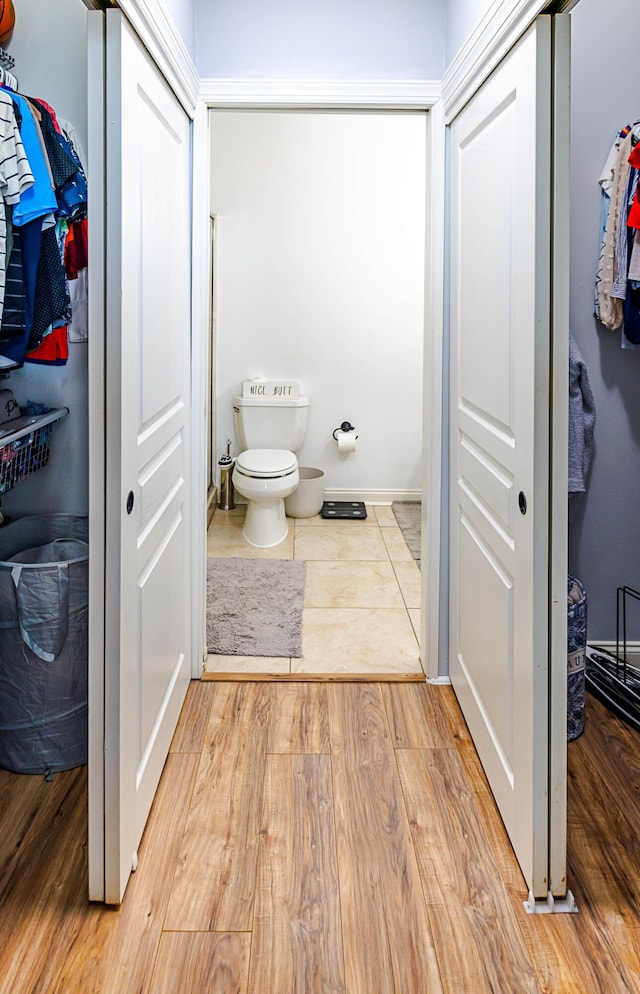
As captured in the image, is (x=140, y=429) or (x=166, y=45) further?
(x=166, y=45)

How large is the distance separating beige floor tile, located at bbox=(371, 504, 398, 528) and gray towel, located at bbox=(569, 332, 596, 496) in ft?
6.96

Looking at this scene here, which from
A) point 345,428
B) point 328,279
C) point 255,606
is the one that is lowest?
point 255,606

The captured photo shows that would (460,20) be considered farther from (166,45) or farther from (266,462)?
(266,462)

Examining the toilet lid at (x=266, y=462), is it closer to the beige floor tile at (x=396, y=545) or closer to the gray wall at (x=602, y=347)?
the beige floor tile at (x=396, y=545)

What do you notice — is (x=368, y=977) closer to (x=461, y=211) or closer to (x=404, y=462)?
(x=461, y=211)

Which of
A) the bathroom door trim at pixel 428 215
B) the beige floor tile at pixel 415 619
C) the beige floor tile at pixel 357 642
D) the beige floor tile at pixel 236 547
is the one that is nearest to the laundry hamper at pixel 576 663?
the bathroom door trim at pixel 428 215

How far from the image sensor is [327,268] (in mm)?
4691

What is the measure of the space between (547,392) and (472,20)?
1.17 metres

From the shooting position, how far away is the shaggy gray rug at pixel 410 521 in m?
4.15

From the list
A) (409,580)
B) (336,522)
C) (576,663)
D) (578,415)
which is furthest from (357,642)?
(336,522)

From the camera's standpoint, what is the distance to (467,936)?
1509 millimetres

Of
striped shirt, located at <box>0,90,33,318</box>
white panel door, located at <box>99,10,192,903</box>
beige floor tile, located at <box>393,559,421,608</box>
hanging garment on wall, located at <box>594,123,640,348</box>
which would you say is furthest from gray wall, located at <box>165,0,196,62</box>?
beige floor tile, located at <box>393,559,421,608</box>

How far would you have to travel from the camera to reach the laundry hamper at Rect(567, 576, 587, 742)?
217 cm

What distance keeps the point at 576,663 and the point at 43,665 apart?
145 cm
